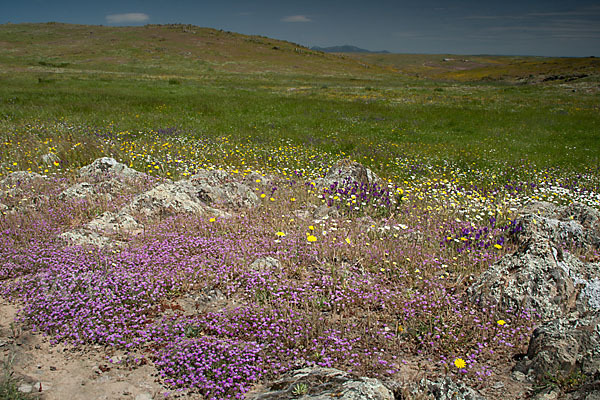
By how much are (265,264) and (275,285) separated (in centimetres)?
57

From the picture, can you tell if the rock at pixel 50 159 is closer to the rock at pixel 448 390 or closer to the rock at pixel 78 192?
the rock at pixel 78 192

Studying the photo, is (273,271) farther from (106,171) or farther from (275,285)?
(106,171)

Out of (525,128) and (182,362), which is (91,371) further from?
(525,128)

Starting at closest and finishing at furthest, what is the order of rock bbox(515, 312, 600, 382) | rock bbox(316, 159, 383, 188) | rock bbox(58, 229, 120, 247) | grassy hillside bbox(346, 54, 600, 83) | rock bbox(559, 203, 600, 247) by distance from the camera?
rock bbox(515, 312, 600, 382) < rock bbox(58, 229, 120, 247) < rock bbox(559, 203, 600, 247) < rock bbox(316, 159, 383, 188) < grassy hillside bbox(346, 54, 600, 83)

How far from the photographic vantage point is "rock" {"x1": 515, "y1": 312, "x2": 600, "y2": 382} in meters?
3.38

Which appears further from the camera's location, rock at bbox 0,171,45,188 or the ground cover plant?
rock at bbox 0,171,45,188

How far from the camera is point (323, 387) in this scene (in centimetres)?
322

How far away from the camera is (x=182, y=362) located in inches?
142

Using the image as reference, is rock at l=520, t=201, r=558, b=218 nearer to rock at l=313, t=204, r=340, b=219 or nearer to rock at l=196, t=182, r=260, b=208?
rock at l=313, t=204, r=340, b=219

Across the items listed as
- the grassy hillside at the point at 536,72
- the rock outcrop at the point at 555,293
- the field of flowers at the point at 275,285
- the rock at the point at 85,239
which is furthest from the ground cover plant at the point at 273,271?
the grassy hillside at the point at 536,72

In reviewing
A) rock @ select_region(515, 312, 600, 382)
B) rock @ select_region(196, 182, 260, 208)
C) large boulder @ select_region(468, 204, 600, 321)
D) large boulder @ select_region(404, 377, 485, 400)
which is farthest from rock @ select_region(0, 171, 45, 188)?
rock @ select_region(515, 312, 600, 382)

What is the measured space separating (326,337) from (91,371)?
2.36m

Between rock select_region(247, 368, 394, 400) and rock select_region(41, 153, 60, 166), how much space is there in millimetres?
10109

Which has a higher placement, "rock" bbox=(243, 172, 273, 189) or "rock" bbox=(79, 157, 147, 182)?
"rock" bbox=(79, 157, 147, 182)
